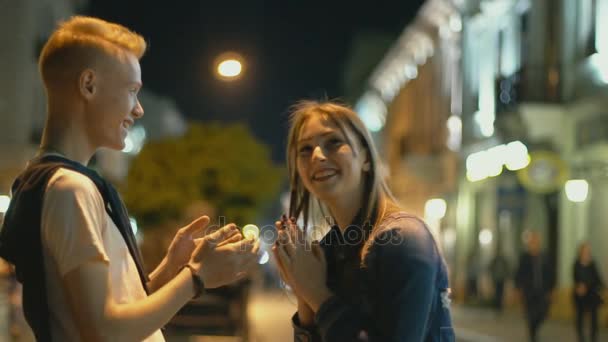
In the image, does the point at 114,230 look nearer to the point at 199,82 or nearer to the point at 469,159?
the point at 199,82

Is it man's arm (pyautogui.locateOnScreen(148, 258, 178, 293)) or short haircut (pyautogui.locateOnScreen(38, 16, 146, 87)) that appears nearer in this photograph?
short haircut (pyautogui.locateOnScreen(38, 16, 146, 87))

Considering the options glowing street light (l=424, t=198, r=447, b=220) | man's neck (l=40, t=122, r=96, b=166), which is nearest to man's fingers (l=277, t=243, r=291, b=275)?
man's neck (l=40, t=122, r=96, b=166)

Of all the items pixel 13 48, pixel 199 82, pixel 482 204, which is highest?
pixel 13 48

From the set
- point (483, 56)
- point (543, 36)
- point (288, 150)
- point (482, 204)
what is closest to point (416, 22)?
point (483, 56)

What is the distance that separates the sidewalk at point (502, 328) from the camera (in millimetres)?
13828

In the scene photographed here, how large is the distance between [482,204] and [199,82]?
983 cm

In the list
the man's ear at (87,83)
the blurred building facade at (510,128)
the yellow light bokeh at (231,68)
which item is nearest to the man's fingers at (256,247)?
the man's ear at (87,83)

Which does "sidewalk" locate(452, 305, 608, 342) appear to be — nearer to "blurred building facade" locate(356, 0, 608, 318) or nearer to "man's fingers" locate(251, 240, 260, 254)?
"blurred building facade" locate(356, 0, 608, 318)

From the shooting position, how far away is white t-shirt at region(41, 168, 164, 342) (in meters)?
1.78

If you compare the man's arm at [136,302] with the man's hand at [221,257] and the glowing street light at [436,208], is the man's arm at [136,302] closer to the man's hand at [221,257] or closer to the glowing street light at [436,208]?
the man's hand at [221,257]

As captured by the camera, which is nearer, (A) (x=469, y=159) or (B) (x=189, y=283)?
(B) (x=189, y=283)

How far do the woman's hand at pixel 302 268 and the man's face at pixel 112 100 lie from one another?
560 millimetres

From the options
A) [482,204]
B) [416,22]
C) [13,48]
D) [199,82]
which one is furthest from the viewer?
[416,22]

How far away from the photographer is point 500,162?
22141mm
